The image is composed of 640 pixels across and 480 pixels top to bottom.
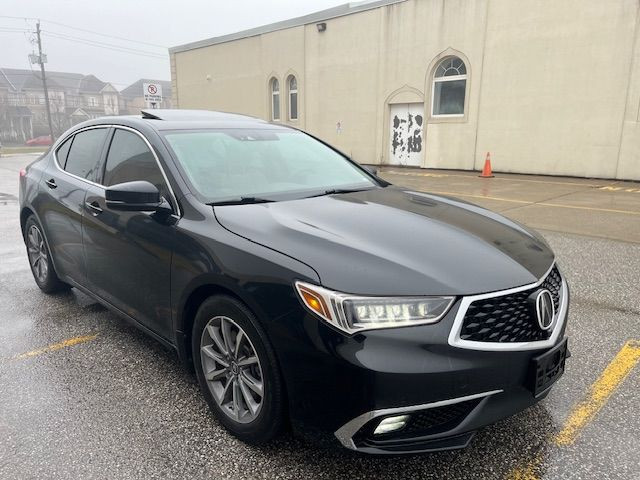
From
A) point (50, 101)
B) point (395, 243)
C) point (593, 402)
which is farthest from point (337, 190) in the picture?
point (50, 101)

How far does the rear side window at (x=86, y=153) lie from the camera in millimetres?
3754

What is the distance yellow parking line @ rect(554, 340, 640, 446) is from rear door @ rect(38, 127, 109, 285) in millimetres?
3339

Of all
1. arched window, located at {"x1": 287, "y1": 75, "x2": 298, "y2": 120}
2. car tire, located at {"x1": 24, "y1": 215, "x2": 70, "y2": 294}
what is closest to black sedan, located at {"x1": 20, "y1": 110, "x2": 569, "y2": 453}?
car tire, located at {"x1": 24, "y1": 215, "x2": 70, "y2": 294}

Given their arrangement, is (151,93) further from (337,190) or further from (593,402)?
(593,402)

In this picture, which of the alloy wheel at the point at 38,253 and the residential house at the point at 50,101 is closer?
the alloy wheel at the point at 38,253

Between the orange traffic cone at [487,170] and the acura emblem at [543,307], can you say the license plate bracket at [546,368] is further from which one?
the orange traffic cone at [487,170]

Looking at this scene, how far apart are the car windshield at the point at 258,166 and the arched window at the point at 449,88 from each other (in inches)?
594

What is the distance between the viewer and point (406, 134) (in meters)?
19.4

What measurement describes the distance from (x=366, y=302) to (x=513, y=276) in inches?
27.4

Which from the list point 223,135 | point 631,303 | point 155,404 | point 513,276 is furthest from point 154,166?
point 631,303

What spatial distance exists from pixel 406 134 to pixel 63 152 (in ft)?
53.9

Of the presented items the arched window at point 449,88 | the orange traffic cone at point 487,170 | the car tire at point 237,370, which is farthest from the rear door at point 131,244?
the arched window at point 449,88

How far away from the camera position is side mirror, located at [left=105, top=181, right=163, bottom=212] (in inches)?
108

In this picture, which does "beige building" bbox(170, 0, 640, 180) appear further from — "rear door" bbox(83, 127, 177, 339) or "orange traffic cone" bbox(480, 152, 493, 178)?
"rear door" bbox(83, 127, 177, 339)
